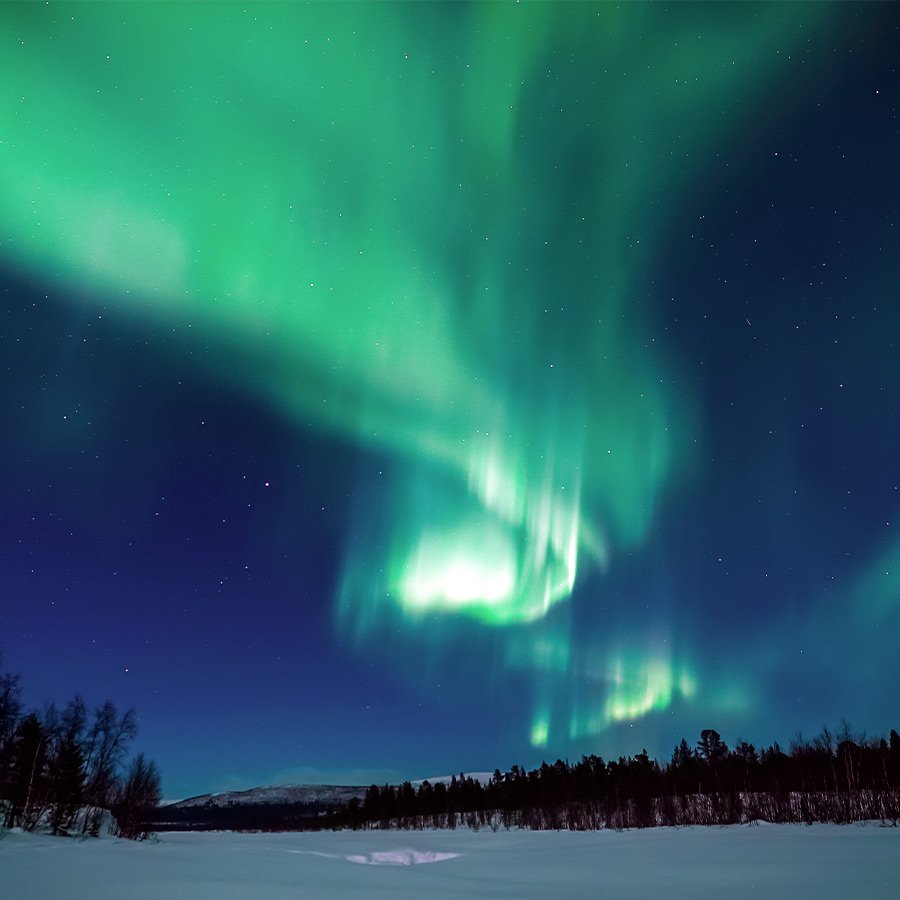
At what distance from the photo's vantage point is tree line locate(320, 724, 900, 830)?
6775cm

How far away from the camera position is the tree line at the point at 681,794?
222 ft

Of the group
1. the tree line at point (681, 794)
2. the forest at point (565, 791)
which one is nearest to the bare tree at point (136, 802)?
the forest at point (565, 791)

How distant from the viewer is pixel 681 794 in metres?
114

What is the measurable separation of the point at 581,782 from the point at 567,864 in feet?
437

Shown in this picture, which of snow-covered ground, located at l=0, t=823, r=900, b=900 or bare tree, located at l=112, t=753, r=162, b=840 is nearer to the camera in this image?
snow-covered ground, located at l=0, t=823, r=900, b=900

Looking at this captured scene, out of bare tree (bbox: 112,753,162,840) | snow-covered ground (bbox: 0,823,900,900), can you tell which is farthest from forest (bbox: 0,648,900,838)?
snow-covered ground (bbox: 0,823,900,900)

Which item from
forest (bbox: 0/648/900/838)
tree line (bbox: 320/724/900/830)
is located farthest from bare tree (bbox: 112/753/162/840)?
tree line (bbox: 320/724/900/830)

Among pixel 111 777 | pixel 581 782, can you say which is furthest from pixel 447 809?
pixel 111 777

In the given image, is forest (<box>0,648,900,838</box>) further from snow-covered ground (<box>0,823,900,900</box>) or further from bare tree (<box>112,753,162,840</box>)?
snow-covered ground (<box>0,823,900,900</box>)

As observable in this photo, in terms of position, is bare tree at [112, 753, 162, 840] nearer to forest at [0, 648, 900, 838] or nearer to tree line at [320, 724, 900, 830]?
forest at [0, 648, 900, 838]

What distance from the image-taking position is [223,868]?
874 inches

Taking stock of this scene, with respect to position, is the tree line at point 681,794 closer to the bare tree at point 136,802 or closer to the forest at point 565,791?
the forest at point 565,791

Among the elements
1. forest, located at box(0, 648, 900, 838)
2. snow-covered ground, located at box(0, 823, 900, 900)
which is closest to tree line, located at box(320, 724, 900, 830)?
forest, located at box(0, 648, 900, 838)

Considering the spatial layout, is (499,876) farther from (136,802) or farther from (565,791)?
(565,791)
